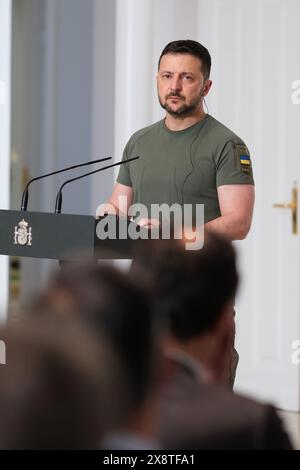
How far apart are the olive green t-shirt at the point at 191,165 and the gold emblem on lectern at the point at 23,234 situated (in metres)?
0.59

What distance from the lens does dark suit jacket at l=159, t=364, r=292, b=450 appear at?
3.18 ft

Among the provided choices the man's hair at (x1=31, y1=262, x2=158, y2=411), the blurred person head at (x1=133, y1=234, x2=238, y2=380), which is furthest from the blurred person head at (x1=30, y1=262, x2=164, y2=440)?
the blurred person head at (x1=133, y1=234, x2=238, y2=380)

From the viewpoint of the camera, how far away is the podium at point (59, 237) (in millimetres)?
2236

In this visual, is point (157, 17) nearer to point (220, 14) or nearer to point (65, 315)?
point (220, 14)

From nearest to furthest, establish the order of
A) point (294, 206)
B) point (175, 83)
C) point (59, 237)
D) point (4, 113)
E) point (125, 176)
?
point (59, 237) → point (175, 83) → point (125, 176) → point (294, 206) → point (4, 113)

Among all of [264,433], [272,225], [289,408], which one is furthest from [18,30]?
[264,433]

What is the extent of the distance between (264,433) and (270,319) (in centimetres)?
356

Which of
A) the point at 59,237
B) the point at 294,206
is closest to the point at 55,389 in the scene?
the point at 59,237

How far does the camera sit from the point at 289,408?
15.0ft

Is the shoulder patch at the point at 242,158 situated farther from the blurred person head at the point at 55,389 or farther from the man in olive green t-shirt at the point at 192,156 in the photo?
the blurred person head at the point at 55,389

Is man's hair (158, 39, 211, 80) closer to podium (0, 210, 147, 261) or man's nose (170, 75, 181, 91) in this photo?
man's nose (170, 75, 181, 91)

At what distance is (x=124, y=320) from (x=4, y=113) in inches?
159

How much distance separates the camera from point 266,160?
15.0ft

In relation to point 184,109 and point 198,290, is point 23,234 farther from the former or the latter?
point 198,290
